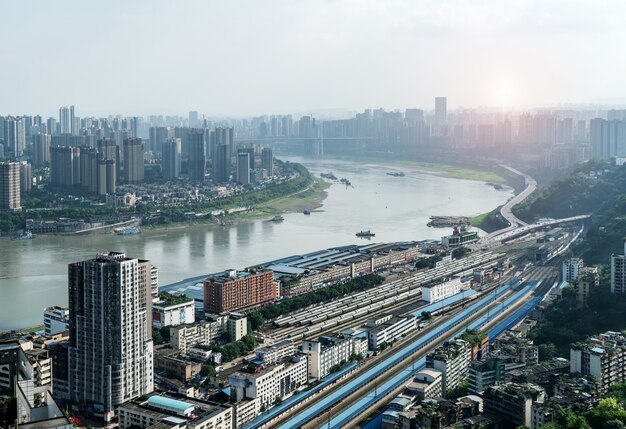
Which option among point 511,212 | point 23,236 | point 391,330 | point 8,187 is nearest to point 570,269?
point 391,330

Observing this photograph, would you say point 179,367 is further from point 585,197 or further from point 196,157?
point 196,157

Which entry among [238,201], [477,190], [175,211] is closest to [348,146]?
[477,190]

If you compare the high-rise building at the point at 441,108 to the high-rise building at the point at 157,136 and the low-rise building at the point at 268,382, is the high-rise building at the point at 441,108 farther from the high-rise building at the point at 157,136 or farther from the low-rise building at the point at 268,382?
the low-rise building at the point at 268,382

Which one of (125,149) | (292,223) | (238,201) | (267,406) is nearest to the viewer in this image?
(267,406)

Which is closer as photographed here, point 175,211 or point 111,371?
point 111,371

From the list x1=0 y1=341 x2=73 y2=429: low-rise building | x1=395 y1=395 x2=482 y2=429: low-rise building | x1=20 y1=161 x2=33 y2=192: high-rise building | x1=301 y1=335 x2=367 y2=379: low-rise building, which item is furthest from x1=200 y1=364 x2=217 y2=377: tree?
x1=20 y1=161 x2=33 y2=192: high-rise building

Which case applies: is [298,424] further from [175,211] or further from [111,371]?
[175,211]
